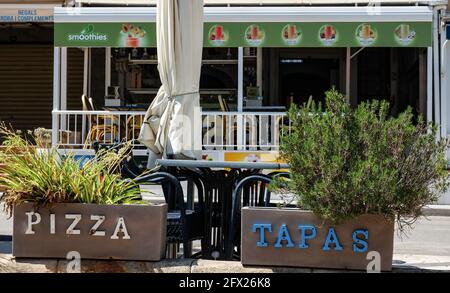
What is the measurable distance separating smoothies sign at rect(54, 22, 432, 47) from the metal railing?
1.27 m

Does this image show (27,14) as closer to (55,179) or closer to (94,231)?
(55,179)

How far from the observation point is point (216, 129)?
12.6 m

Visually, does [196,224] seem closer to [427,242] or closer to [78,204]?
[78,204]

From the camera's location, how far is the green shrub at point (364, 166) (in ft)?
13.5

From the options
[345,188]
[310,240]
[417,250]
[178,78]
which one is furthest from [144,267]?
[417,250]

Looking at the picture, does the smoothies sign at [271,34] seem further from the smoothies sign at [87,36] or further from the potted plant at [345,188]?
the potted plant at [345,188]

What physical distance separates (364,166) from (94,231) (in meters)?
1.82

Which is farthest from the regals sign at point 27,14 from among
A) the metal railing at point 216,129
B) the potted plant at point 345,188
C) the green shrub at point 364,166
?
the green shrub at point 364,166

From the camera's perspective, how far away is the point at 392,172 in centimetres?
410

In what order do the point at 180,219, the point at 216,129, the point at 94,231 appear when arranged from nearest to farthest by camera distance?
the point at 94,231, the point at 180,219, the point at 216,129

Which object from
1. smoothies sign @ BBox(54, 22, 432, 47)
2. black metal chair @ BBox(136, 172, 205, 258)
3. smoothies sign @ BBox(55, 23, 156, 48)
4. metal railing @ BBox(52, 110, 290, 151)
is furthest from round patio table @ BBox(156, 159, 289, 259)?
smoothies sign @ BBox(55, 23, 156, 48)

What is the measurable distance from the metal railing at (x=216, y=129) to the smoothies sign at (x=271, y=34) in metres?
1.27

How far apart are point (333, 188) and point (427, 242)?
455cm

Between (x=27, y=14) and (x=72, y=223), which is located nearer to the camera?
(x=72, y=223)
